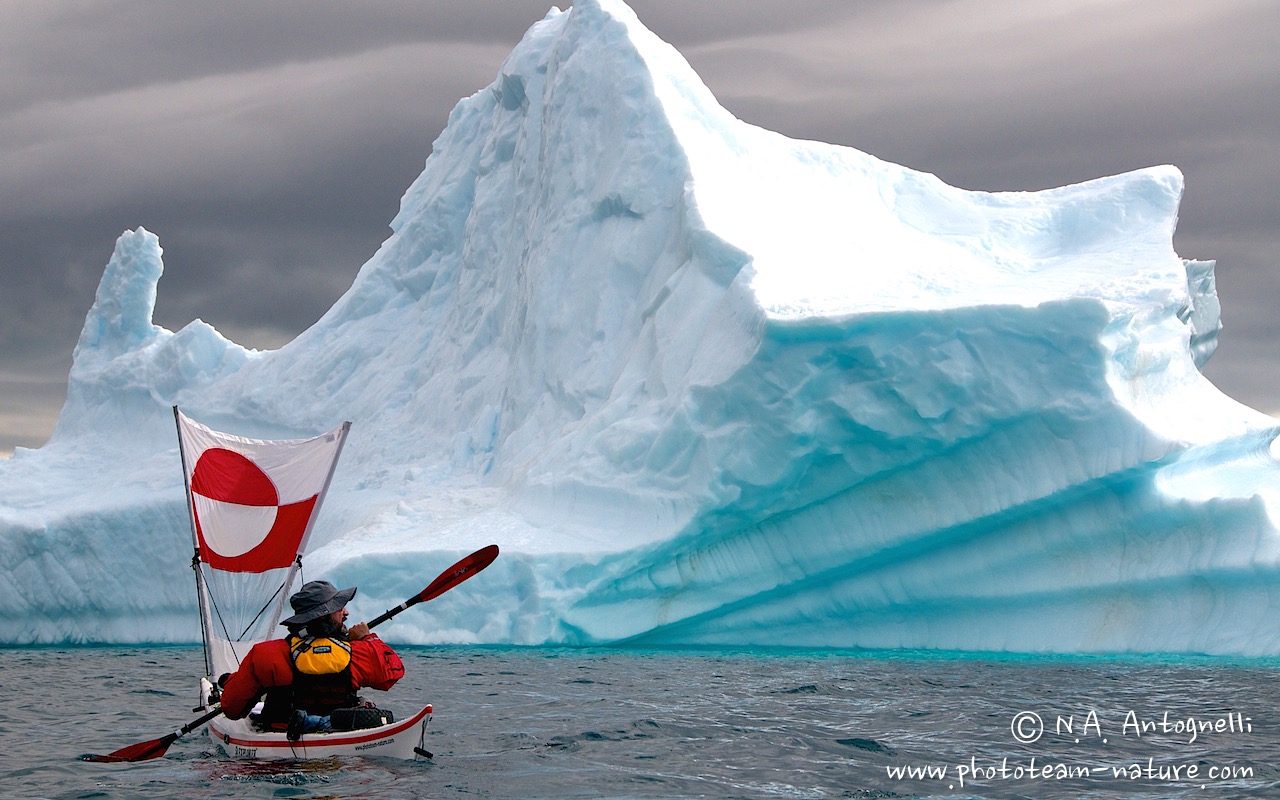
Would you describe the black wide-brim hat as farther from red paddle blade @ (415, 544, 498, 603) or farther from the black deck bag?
red paddle blade @ (415, 544, 498, 603)

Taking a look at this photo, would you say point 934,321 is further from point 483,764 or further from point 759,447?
point 483,764

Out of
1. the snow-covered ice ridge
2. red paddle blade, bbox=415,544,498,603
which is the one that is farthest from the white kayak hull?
the snow-covered ice ridge

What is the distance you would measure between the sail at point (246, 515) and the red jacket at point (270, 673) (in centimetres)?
154

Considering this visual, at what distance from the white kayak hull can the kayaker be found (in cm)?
8

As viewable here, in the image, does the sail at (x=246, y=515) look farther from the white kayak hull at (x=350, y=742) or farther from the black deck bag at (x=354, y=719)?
the black deck bag at (x=354, y=719)

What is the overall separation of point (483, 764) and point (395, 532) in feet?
29.5

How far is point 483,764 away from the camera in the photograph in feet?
21.8

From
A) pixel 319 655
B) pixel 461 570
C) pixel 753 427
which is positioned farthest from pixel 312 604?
pixel 753 427

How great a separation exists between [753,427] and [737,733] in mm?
6185

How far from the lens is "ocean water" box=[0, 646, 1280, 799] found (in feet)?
20.1

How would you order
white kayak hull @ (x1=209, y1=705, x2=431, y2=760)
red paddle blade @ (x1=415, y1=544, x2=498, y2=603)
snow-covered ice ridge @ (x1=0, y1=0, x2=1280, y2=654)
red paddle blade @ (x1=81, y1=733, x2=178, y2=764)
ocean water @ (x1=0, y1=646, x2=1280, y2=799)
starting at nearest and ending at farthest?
1. ocean water @ (x1=0, y1=646, x2=1280, y2=799)
2. white kayak hull @ (x1=209, y1=705, x2=431, y2=760)
3. red paddle blade @ (x1=81, y1=733, x2=178, y2=764)
4. red paddle blade @ (x1=415, y1=544, x2=498, y2=603)
5. snow-covered ice ridge @ (x1=0, y1=0, x2=1280, y2=654)

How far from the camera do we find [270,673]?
6.52 meters

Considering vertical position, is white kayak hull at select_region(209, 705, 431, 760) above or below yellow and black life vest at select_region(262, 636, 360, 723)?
below

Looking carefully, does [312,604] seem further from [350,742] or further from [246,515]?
[246,515]
